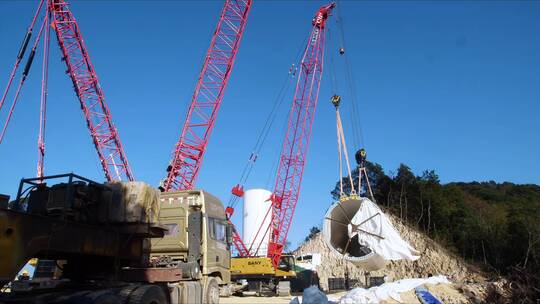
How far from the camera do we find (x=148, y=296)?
31.0 feet

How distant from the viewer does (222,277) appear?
46.2ft

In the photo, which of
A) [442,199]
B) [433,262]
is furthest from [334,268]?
[442,199]

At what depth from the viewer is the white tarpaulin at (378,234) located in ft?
48.9

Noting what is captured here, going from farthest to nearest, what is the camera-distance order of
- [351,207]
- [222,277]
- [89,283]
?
[351,207], [222,277], [89,283]

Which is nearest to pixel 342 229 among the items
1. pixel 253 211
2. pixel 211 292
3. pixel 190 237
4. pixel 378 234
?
pixel 378 234

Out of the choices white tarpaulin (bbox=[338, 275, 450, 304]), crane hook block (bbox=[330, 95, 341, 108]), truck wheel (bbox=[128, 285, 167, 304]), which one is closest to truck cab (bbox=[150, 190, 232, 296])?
truck wheel (bbox=[128, 285, 167, 304])

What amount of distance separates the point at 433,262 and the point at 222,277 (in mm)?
34653

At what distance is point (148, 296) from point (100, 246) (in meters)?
1.56

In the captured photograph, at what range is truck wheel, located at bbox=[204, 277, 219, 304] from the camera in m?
12.8

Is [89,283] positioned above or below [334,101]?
below

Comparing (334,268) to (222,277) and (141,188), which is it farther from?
(141,188)

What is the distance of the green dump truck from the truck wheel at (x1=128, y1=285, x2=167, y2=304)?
20mm

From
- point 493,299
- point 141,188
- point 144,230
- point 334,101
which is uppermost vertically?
point 334,101

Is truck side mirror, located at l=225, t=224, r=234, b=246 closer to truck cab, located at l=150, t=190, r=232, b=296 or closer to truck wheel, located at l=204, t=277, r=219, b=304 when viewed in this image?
truck cab, located at l=150, t=190, r=232, b=296
